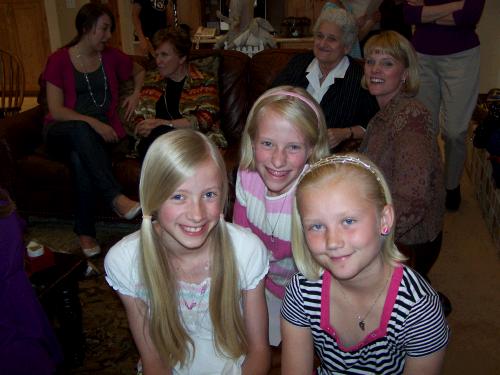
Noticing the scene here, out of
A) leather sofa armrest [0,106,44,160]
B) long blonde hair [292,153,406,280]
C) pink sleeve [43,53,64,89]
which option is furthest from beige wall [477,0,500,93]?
long blonde hair [292,153,406,280]

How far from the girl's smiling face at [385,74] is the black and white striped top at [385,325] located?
97 centimetres

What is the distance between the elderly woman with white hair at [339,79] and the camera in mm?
2396

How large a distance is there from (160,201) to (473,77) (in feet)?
7.44

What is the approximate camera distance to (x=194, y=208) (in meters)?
1.20

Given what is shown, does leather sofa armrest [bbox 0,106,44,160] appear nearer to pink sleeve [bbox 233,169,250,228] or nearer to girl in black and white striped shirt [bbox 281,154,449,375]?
pink sleeve [bbox 233,169,250,228]

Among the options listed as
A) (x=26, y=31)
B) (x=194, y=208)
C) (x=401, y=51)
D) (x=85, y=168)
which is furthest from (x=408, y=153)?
(x=26, y=31)

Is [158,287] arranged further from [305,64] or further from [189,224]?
[305,64]

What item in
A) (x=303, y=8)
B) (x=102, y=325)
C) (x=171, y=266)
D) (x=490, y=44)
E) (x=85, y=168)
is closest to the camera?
(x=171, y=266)

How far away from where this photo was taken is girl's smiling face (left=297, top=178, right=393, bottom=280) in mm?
1043

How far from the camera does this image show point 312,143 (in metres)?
1.55

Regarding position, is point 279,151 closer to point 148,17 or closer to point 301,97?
point 301,97

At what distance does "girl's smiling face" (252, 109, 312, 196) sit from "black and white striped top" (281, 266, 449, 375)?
1.30 feet

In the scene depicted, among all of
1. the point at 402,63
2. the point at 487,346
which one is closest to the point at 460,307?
the point at 487,346

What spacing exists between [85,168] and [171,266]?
4.81ft
